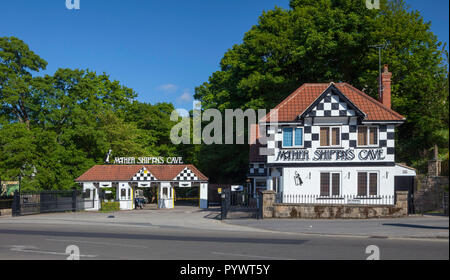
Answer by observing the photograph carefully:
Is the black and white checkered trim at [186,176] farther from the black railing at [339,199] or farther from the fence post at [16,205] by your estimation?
the black railing at [339,199]

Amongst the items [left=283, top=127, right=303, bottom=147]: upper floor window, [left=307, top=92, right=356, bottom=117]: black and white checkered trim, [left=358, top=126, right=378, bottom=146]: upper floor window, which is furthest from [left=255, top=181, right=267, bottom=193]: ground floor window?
[left=358, top=126, right=378, bottom=146]: upper floor window

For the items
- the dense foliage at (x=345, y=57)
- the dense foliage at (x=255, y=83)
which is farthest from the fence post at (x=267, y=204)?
the dense foliage at (x=345, y=57)

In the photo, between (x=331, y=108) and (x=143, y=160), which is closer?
(x=331, y=108)

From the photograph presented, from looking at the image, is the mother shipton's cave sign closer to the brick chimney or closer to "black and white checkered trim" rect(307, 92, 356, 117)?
"black and white checkered trim" rect(307, 92, 356, 117)

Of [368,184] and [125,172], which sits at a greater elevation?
[125,172]

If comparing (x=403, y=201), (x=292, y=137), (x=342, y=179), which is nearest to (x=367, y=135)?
(x=342, y=179)

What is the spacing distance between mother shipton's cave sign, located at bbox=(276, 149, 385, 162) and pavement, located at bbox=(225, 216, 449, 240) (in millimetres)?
5944

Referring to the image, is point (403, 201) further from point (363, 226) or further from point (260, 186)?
point (260, 186)

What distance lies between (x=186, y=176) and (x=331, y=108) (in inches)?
731

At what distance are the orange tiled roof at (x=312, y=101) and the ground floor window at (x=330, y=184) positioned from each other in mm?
4001

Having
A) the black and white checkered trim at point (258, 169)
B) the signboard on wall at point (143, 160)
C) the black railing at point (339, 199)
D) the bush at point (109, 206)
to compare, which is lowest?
the bush at point (109, 206)

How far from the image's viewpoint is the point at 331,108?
94.8 feet

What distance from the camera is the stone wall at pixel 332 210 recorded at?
78.2ft
